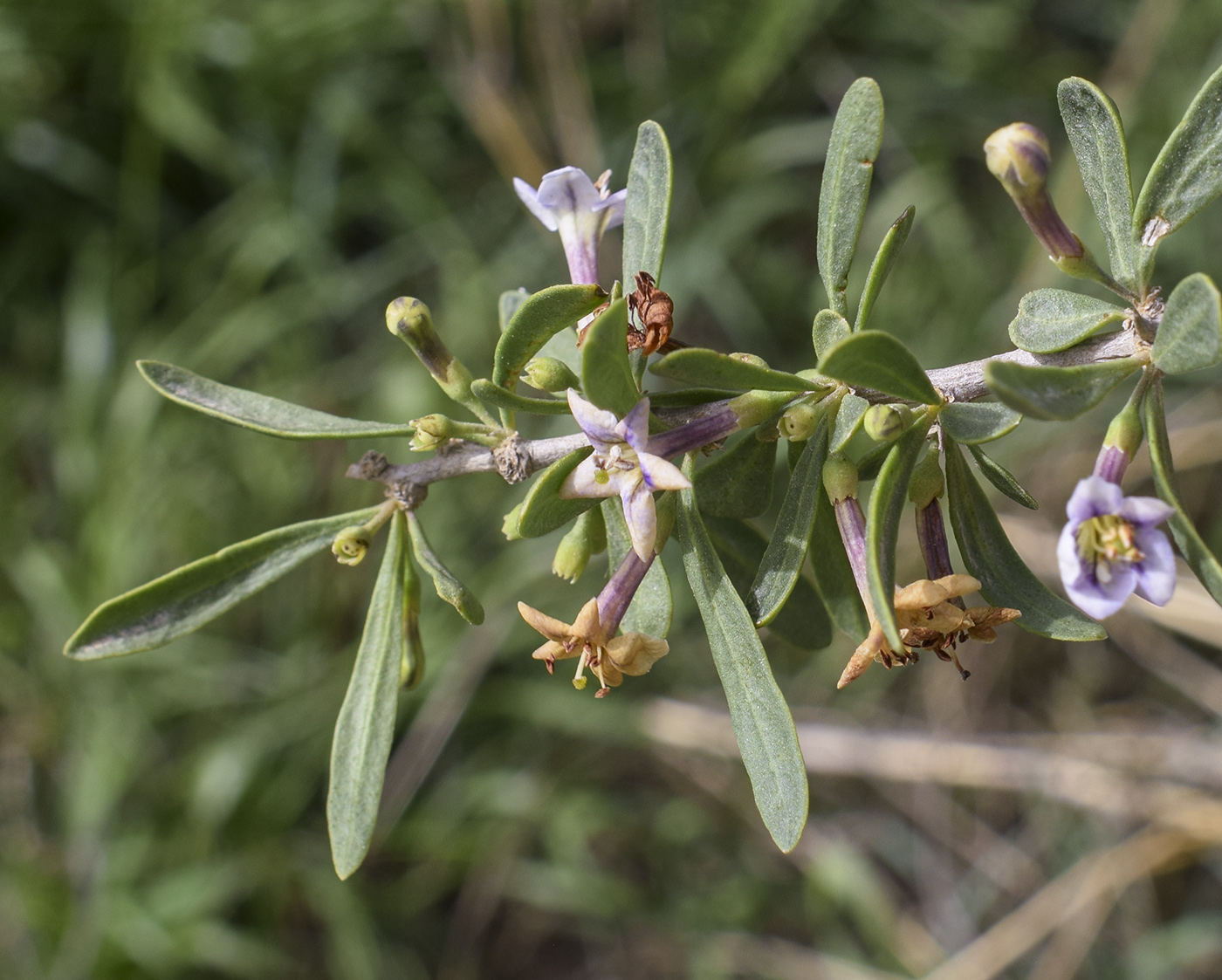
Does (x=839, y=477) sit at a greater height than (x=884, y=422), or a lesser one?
lesser

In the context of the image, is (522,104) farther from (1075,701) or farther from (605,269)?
(1075,701)

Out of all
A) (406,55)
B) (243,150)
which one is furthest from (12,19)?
(406,55)

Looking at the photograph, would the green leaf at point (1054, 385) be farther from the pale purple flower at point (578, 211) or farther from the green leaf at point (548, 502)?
the pale purple flower at point (578, 211)

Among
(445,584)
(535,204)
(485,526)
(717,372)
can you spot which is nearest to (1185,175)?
(717,372)

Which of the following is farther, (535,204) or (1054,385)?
(535,204)

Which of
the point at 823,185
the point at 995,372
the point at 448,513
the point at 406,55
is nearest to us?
the point at 995,372

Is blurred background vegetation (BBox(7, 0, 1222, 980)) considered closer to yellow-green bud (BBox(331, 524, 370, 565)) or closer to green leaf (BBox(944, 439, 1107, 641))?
yellow-green bud (BBox(331, 524, 370, 565))

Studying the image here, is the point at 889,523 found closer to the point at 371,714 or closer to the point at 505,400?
the point at 505,400
